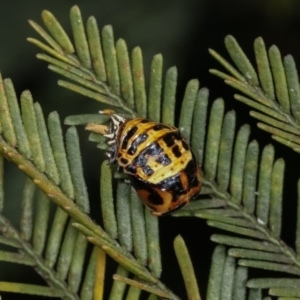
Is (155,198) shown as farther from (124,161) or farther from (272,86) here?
(272,86)

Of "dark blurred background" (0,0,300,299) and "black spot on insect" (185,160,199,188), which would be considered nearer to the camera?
"black spot on insect" (185,160,199,188)

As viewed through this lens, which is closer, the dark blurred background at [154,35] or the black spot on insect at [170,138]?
the black spot on insect at [170,138]

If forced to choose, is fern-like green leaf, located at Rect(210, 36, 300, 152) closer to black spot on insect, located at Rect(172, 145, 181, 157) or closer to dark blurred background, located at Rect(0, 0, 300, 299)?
black spot on insect, located at Rect(172, 145, 181, 157)

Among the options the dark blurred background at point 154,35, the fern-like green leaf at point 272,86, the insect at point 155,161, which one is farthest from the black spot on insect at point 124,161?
the dark blurred background at point 154,35

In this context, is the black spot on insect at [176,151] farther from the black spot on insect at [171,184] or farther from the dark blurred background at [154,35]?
the dark blurred background at [154,35]

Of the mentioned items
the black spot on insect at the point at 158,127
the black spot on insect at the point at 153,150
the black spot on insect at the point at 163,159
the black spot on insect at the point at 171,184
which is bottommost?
the black spot on insect at the point at 171,184

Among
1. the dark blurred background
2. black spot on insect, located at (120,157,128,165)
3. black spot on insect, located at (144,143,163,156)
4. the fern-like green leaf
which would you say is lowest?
black spot on insect, located at (120,157,128,165)

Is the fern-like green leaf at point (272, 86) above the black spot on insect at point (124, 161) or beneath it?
above

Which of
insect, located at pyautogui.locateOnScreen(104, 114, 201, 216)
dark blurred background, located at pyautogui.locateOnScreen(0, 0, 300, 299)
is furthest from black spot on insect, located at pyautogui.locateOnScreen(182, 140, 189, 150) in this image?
dark blurred background, located at pyautogui.locateOnScreen(0, 0, 300, 299)
